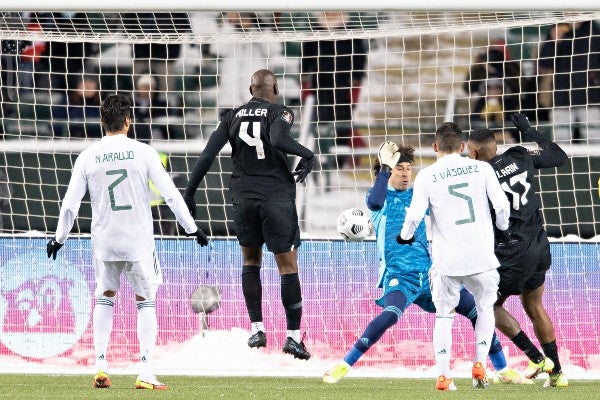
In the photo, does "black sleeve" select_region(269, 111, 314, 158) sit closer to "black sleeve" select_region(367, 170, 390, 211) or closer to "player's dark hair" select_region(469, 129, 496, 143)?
"black sleeve" select_region(367, 170, 390, 211)

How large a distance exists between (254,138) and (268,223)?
2.05 ft

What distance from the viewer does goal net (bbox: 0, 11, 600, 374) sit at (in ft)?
37.2

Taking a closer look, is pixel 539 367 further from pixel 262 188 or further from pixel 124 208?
pixel 124 208

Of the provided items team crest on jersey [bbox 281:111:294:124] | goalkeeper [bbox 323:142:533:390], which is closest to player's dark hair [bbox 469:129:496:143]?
goalkeeper [bbox 323:142:533:390]

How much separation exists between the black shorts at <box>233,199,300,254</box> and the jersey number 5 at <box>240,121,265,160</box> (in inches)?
13.8

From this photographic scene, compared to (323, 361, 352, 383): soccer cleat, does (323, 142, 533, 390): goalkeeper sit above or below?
above

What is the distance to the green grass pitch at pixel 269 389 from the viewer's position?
26.9ft

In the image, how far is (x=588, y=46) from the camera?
11.7 meters

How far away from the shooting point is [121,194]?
8484 millimetres

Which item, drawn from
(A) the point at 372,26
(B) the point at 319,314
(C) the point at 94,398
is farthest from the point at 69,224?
(A) the point at 372,26

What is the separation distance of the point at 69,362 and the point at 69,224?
305 cm

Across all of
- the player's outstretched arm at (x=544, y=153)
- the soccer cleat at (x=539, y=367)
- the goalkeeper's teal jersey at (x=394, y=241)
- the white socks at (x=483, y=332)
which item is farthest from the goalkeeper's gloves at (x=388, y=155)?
the soccer cleat at (x=539, y=367)
